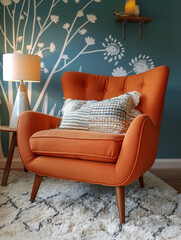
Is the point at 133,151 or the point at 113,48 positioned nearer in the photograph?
the point at 133,151

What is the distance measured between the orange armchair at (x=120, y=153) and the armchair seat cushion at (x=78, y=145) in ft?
0.06

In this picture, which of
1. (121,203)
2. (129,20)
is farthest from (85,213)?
(129,20)

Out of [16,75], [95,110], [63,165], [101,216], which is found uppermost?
[16,75]

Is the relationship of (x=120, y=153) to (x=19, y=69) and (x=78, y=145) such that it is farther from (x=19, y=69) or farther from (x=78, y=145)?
(x=19, y=69)

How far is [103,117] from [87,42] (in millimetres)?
1199

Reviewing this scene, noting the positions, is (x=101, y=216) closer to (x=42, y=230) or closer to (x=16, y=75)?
(x=42, y=230)

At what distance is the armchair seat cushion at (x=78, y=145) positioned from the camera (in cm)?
123

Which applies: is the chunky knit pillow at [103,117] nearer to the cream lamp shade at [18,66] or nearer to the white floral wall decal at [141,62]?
the cream lamp shade at [18,66]

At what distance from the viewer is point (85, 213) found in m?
1.30

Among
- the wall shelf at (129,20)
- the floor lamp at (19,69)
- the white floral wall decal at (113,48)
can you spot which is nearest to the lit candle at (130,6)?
the wall shelf at (129,20)

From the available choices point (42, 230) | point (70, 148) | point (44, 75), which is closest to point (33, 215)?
point (42, 230)

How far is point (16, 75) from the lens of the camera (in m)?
1.98

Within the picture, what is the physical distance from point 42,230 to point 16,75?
132 cm

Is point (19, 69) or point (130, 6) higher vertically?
point (130, 6)
